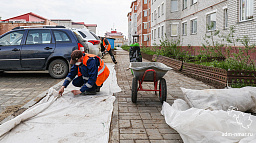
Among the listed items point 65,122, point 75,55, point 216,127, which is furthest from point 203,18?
point 216,127

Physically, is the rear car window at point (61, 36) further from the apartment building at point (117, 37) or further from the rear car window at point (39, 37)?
the apartment building at point (117, 37)

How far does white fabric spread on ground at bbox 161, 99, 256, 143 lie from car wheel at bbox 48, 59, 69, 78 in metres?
6.40

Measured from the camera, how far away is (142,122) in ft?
13.1

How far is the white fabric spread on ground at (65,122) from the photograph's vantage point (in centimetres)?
335

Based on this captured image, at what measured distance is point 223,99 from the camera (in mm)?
4047

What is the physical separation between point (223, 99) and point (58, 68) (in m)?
6.42

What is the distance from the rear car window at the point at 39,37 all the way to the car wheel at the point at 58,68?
33.5 inches

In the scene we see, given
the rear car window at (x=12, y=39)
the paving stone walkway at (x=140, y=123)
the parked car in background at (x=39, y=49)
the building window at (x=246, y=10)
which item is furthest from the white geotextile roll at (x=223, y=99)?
the building window at (x=246, y=10)

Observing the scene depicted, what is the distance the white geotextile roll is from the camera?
399cm

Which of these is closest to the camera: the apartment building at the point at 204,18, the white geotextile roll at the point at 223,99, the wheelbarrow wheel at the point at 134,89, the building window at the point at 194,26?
the white geotextile roll at the point at 223,99

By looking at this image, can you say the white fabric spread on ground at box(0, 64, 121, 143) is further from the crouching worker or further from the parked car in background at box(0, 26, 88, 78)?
the parked car in background at box(0, 26, 88, 78)

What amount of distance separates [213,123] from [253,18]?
11028 millimetres

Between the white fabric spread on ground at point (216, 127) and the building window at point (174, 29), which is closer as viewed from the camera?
the white fabric spread on ground at point (216, 127)

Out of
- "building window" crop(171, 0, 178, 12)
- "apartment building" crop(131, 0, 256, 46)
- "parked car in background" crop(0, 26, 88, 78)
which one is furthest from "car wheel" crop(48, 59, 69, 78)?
"building window" crop(171, 0, 178, 12)
